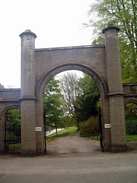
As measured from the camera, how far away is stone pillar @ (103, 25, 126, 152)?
12562 millimetres

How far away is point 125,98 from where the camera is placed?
13680 mm

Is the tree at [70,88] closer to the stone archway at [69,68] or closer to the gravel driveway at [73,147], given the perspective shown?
the gravel driveway at [73,147]

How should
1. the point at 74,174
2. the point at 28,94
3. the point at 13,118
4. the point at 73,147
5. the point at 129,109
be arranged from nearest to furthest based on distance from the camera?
the point at 74,174, the point at 28,94, the point at 73,147, the point at 13,118, the point at 129,109

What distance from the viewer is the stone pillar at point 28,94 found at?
1268 centimetres

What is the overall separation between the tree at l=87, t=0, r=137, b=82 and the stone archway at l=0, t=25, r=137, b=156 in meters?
4.55

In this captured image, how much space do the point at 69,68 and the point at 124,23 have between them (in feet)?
28.6

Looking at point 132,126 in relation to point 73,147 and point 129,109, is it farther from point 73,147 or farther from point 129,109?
point 73,147

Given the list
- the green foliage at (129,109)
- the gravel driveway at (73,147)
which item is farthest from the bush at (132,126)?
the gravel driveway at (73,147)

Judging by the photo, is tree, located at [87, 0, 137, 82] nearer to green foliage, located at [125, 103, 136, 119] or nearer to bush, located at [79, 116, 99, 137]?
green foliage, located at [125, 103, 136, 119]

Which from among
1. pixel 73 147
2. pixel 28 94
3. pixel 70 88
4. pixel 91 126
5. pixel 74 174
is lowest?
pixel 73 147

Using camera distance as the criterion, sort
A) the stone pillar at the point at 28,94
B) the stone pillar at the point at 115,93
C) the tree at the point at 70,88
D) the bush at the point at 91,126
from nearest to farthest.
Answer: the stone pillar at the point at 115,93
the stone pillar at the point at 28,94
the bush at the point at 91,126
the tree at the point at 70,88

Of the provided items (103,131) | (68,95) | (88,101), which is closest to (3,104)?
(103,131)

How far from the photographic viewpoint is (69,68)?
13789 mm

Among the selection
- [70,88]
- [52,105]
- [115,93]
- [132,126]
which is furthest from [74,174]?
[70,88]
